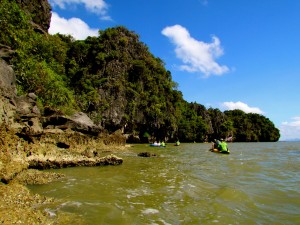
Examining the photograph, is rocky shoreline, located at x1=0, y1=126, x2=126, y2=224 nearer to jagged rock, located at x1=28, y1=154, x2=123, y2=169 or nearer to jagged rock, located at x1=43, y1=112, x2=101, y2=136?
jagged rock, located at x1=28, y1=154, x2=123, y2=169

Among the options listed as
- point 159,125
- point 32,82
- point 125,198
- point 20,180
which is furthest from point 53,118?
point 159,125

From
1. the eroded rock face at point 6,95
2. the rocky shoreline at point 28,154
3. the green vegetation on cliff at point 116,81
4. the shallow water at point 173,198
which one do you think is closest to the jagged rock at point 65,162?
the rocky shoreline at point 28,154

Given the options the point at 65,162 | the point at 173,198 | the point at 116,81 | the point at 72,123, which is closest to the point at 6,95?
the point at 65,162

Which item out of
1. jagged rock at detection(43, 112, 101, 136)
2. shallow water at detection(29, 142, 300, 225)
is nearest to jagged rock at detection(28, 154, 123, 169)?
shallow water at detection(29, 142, 300, 225)

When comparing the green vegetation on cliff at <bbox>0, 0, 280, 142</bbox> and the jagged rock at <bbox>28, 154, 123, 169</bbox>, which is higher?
the green vegetation on cliff at <bbox>0, 0, 280, 142</bbox>

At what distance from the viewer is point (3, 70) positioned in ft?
39.1

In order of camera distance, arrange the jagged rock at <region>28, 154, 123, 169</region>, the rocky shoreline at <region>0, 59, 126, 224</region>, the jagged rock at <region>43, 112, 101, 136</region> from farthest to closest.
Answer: the jagged rock at <region>43, 112, 101, 136</region>
the jagged rock at <region>28, 154, 123, 169</region>
the rocky shoreline at <region>0, 59, 126, 224</region>

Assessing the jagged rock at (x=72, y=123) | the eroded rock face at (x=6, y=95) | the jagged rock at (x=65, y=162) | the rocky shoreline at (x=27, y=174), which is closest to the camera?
the rocky shoreline at (x=27, y=174)

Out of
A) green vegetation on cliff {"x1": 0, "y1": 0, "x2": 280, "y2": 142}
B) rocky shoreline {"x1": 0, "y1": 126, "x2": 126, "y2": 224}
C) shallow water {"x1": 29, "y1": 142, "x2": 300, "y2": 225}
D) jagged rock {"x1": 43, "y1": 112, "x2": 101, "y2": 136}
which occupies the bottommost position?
shallow water {"x1": 29, "y1": 142, "x2": 300, "y2": 225}

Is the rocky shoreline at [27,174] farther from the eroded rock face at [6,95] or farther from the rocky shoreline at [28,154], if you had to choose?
the eroded rock face at [6,95]

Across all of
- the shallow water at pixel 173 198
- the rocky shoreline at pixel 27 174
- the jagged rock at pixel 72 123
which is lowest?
the shallow water at pixel 173 198

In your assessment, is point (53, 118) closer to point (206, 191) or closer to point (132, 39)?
point (206, 191)

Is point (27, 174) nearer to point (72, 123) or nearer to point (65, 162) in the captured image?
point (65, 162)

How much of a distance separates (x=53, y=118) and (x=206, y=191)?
1423 centimetres
